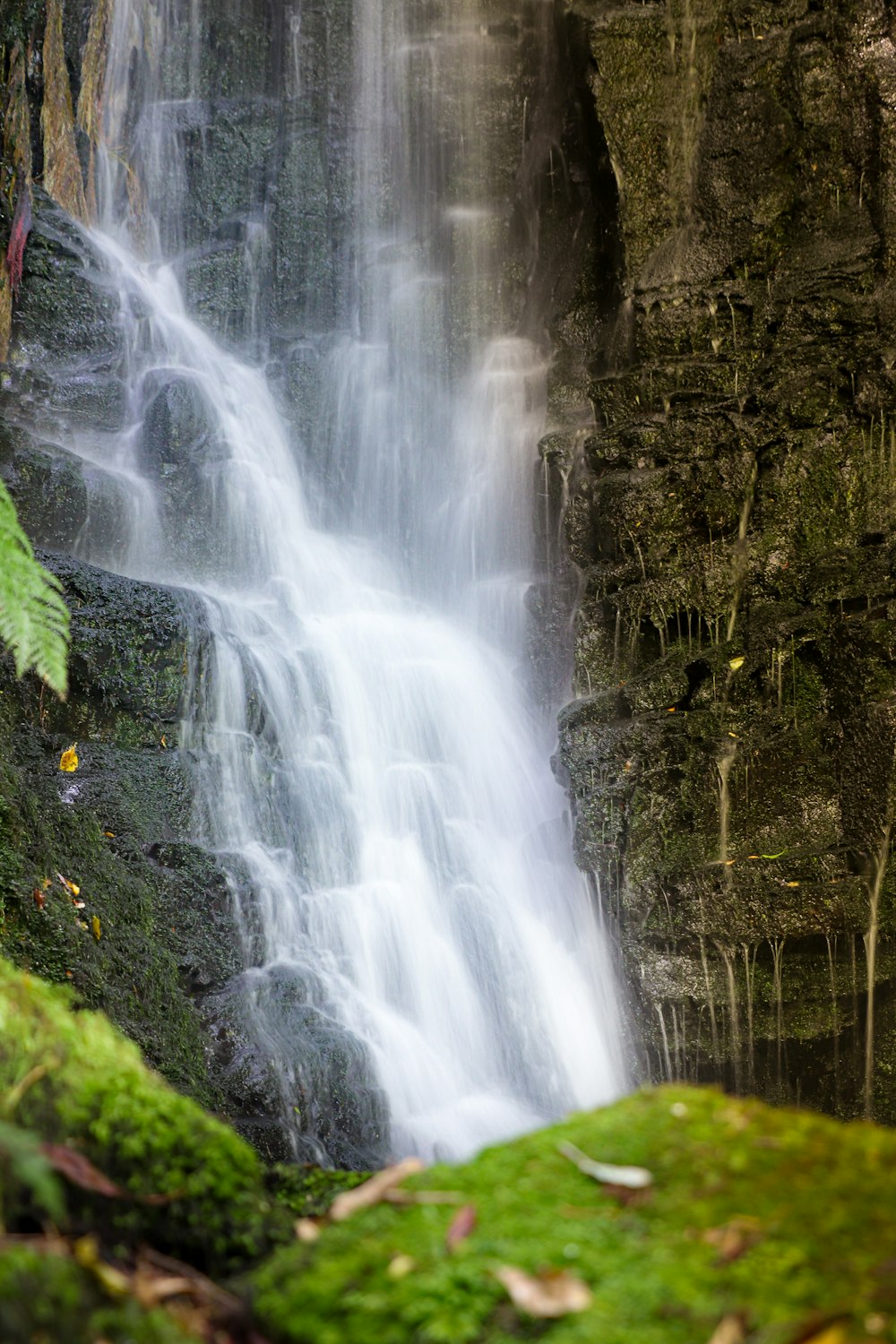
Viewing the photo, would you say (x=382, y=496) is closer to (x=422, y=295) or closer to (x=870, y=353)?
(x=422, y=295)

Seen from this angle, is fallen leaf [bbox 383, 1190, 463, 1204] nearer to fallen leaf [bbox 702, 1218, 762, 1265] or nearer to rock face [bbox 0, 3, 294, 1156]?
fallen leaf [bbox 702, 1218, 762, 1265]

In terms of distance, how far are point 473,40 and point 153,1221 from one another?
15.7 m

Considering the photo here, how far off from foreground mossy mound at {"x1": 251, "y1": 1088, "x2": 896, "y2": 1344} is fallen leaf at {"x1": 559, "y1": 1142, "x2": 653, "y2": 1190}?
0.04 ft

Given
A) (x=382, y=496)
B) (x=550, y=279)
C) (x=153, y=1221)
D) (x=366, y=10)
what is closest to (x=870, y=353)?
(x=550, y=279)

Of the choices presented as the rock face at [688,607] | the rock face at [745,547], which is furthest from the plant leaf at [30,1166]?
the rock face at [745,547]

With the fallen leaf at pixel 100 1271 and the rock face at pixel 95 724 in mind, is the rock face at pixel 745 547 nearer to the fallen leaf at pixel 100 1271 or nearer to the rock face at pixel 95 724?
the rock face at pixel 95 724

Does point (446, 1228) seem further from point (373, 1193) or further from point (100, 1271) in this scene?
point (100, 1271)

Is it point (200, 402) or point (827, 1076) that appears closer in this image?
point (827, 1076)

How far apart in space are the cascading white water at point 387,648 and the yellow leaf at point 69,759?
2.92 feet

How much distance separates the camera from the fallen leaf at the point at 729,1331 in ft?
4.63

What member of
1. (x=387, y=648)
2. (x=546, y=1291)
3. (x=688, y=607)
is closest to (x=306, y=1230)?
(x=546, y=1291)

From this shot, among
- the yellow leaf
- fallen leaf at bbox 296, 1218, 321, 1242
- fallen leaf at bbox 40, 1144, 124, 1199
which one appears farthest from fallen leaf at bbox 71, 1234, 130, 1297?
the yellow leaf

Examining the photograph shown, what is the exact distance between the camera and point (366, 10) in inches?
590

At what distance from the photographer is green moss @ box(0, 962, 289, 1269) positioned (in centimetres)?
188
